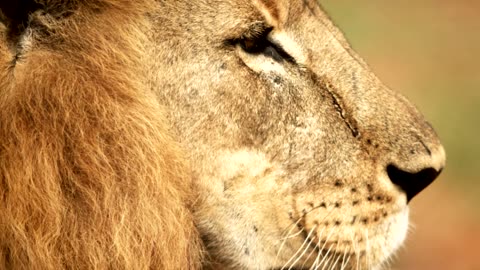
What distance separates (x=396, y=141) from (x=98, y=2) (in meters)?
0.92

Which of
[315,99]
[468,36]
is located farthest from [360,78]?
[468,36]

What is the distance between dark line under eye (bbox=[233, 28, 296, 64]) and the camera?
3285 mm

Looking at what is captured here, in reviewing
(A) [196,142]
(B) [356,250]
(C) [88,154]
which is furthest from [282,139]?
(C) [88,154]

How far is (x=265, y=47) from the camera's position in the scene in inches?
132

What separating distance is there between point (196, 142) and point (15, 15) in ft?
1.88

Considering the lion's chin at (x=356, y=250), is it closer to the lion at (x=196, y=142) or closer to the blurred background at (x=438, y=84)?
the lion at (x=196, y=142)

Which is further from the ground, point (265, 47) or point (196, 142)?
point (265, 47)

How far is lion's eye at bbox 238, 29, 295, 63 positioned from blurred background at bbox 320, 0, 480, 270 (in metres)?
2.83

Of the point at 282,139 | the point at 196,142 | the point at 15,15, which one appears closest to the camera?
the point at 15,15

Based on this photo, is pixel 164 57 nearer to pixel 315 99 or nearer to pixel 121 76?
pixel 121 76

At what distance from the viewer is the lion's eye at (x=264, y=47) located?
3.29m

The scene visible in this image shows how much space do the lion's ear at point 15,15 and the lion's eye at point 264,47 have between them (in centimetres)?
58

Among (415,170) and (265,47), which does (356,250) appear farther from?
(265,47)

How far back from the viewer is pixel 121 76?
3.12 metres
